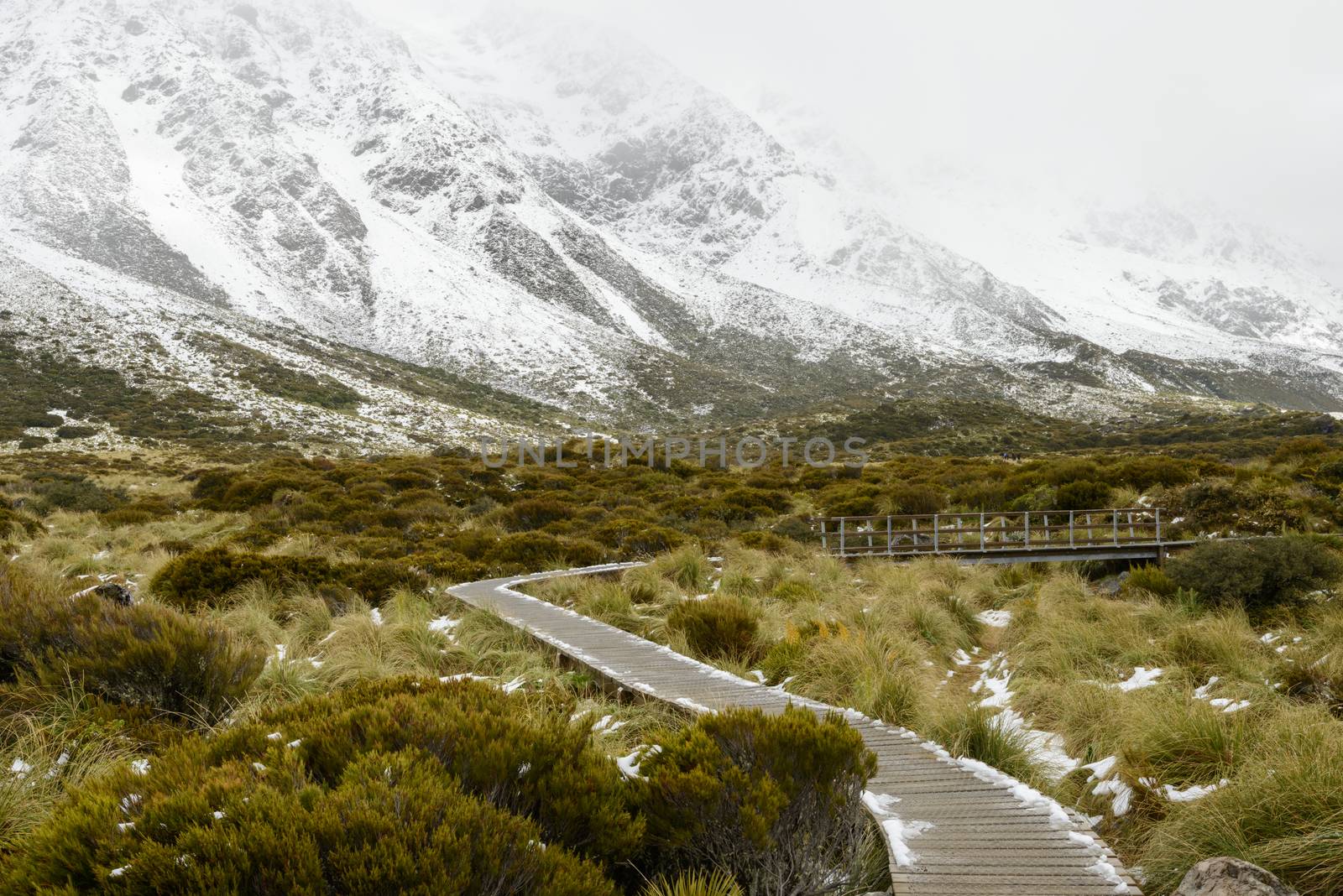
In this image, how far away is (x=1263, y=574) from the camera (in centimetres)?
948

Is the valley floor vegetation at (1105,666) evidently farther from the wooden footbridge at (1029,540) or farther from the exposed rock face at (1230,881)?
the wooden footbridge at (1029,540)

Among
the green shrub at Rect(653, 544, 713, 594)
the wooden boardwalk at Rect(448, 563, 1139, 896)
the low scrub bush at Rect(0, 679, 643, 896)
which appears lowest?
the green shrub at Rect(653, 544, 713, 594)

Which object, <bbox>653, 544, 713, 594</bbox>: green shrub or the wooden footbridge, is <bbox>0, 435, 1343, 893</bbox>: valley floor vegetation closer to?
<bbox>653, 544, 713, 594</bbox>: green shrub

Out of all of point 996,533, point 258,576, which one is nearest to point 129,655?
point 258,576

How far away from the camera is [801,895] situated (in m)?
3.22

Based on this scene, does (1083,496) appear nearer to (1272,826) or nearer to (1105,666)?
(1105,666)

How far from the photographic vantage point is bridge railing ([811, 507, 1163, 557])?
15.1 m

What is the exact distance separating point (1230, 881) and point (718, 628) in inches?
226

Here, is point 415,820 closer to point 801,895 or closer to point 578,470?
point 801,895

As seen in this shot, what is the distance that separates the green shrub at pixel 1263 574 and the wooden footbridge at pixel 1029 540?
4.17 m

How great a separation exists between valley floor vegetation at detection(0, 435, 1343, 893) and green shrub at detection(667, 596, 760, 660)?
3 cm

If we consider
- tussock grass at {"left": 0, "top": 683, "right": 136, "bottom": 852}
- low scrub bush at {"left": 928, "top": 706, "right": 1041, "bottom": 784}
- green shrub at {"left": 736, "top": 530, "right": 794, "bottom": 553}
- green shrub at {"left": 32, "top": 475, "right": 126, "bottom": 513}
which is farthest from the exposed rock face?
green shrub at {"left": 32, "top": 475, "right": 126, "bottom": 513}

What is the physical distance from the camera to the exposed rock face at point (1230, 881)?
2.86 meters

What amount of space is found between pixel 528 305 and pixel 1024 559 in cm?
11205
